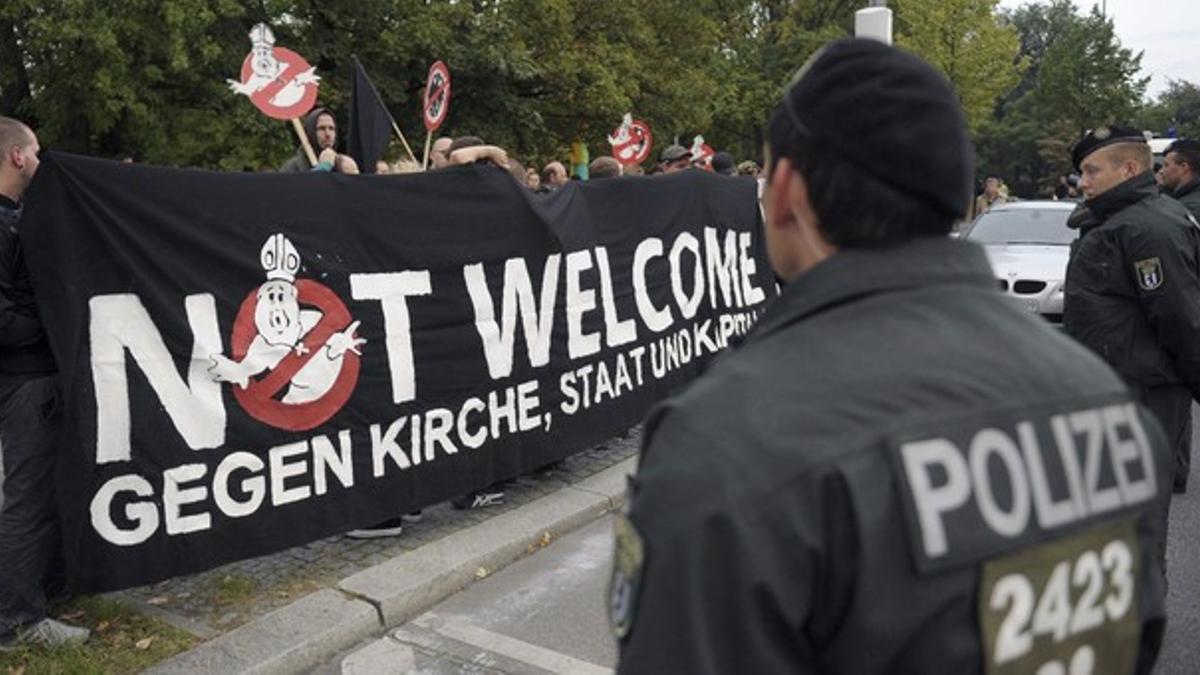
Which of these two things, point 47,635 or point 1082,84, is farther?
point 1082,84

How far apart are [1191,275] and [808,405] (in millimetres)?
3229

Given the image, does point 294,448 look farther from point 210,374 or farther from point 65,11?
point 65,11

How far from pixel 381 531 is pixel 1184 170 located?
6295 millimetres

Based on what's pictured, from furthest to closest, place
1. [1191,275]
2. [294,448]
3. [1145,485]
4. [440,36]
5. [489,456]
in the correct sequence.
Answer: [440,36] < [489,456] < [294,448] < [1191,275] < [1145,485]

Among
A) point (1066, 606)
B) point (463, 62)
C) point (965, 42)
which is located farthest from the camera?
point (965, 42)

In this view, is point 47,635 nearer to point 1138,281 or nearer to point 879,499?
point 879,499

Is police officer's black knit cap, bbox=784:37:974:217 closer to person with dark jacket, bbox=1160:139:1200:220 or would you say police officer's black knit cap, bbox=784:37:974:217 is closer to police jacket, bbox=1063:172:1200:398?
police jacket, bbox=1063:172:1200:398

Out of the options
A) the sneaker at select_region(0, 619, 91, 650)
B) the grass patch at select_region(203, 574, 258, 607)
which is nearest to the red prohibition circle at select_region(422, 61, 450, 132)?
the grass patch at select_region(203, 574, 258, 607)

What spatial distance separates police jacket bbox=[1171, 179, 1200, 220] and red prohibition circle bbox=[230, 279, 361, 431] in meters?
5.97

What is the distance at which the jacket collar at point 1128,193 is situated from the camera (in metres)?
3.75

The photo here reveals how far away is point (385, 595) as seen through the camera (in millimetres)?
4207

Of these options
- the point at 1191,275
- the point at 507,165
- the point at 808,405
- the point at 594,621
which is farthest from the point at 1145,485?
the point at 507,165

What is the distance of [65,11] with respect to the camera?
54.5 feet

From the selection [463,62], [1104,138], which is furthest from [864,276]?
[463,62]
